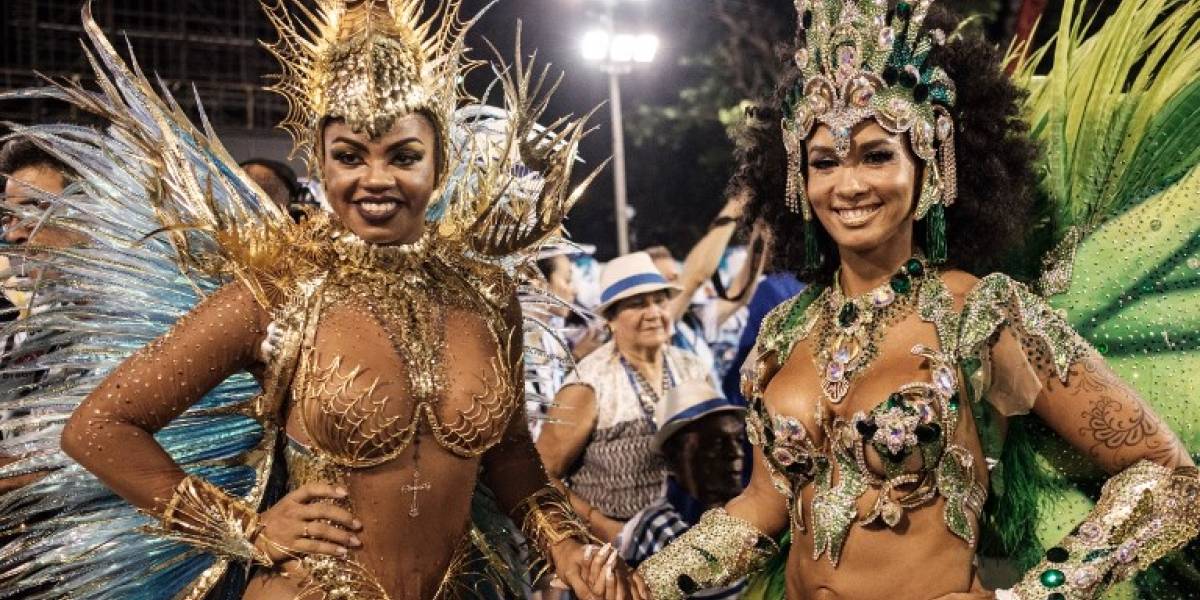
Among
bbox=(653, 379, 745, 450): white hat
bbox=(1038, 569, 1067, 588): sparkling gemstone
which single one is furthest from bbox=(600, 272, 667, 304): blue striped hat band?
bbox=(1038, 569, 1067, 588): sparkling gemstone

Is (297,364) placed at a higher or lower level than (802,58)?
lower

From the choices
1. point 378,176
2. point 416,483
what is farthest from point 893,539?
point 378,176

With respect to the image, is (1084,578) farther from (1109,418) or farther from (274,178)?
(274,178)

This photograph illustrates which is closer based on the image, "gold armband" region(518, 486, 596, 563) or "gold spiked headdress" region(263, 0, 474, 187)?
"gold spiked headdress" region(263, 0, 474, 187)

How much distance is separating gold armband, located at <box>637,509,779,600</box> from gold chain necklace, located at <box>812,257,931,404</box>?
1.46 ft

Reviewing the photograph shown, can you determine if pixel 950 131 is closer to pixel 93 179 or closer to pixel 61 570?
pixel 93 179

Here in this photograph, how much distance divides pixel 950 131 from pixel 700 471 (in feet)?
7.48

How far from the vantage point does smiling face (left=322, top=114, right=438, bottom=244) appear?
9.00ft

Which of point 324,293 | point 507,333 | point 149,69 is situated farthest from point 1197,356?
point 149,69

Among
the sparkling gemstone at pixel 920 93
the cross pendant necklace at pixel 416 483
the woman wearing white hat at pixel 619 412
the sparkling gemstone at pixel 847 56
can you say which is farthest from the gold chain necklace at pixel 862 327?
the woman wearing white hat at pixel 619 412

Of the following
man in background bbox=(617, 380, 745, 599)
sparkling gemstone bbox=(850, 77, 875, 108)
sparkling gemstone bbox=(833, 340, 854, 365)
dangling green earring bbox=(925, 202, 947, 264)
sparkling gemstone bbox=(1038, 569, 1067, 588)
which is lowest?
man in background bbox=(617, 380, 745, 599)

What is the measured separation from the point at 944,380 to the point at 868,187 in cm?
46

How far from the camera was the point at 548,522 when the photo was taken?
2.99 metres

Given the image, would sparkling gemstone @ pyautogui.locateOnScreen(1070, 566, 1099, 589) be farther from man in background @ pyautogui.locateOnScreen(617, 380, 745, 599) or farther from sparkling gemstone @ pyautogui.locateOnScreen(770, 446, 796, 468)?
Result: man in background @ pyautogui.locateOnScreen(617, 380, 745, 599)
